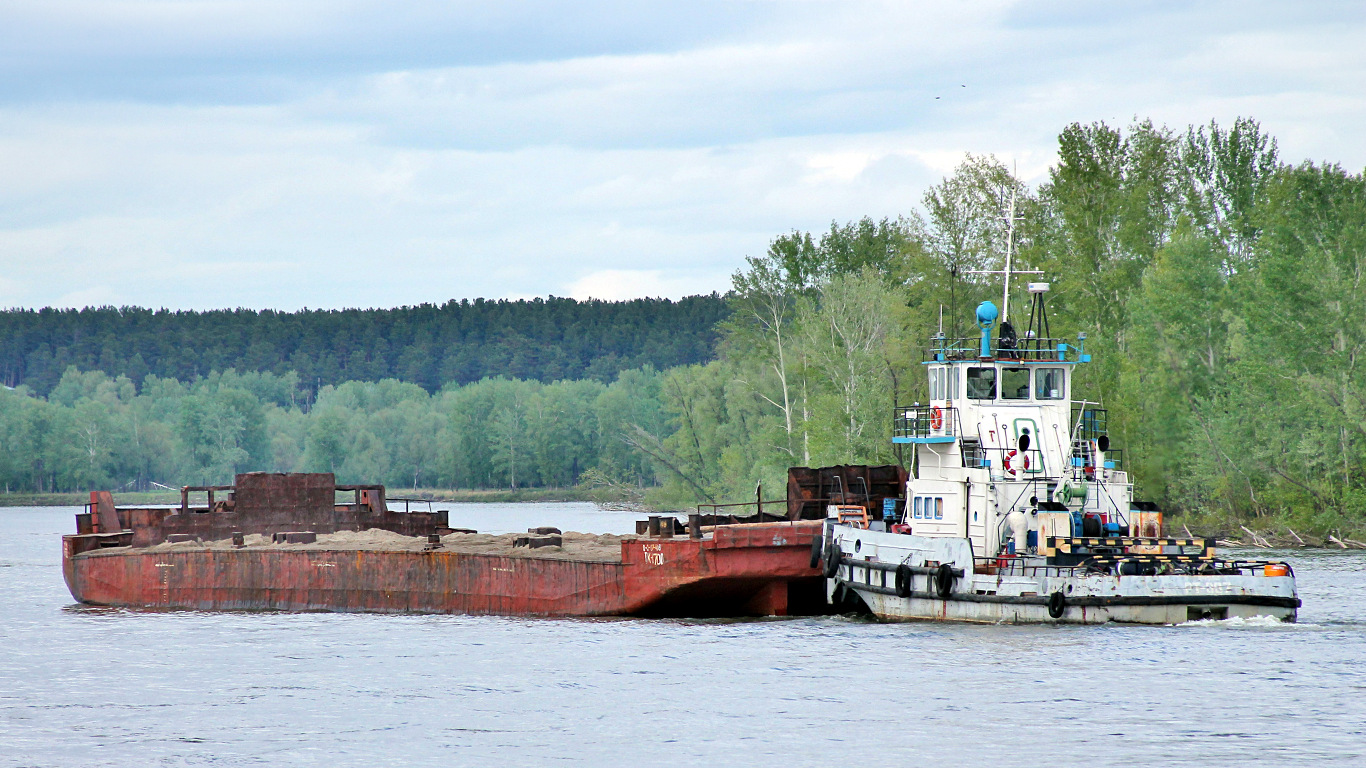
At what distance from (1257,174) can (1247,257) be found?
5.54m

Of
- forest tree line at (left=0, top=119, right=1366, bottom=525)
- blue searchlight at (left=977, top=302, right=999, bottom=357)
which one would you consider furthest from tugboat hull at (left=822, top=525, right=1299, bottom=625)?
forest tree line at (left=0, top=119, right=1366, bottom=525)

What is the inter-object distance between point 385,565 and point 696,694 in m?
14.1

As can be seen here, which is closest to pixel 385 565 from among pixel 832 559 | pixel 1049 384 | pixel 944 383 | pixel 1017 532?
pixel 832 559

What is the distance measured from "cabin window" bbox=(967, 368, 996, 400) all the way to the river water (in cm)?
476

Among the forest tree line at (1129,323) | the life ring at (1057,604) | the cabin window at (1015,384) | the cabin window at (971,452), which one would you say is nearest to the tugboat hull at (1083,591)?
the life ring at (1057,604)

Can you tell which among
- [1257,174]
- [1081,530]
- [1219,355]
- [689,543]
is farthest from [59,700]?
[1257,174]

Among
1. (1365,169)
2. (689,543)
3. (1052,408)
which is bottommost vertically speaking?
(689,543)

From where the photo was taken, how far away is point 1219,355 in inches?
2350

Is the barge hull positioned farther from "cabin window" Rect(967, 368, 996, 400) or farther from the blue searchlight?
the blue searchlight

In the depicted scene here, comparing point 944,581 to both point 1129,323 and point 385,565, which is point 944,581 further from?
point 1129,323

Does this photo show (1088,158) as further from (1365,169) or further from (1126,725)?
(1126,725)

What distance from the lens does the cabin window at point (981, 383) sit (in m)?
29.1

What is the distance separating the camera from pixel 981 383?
29.1 m

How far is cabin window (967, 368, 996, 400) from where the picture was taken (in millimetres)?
29094
